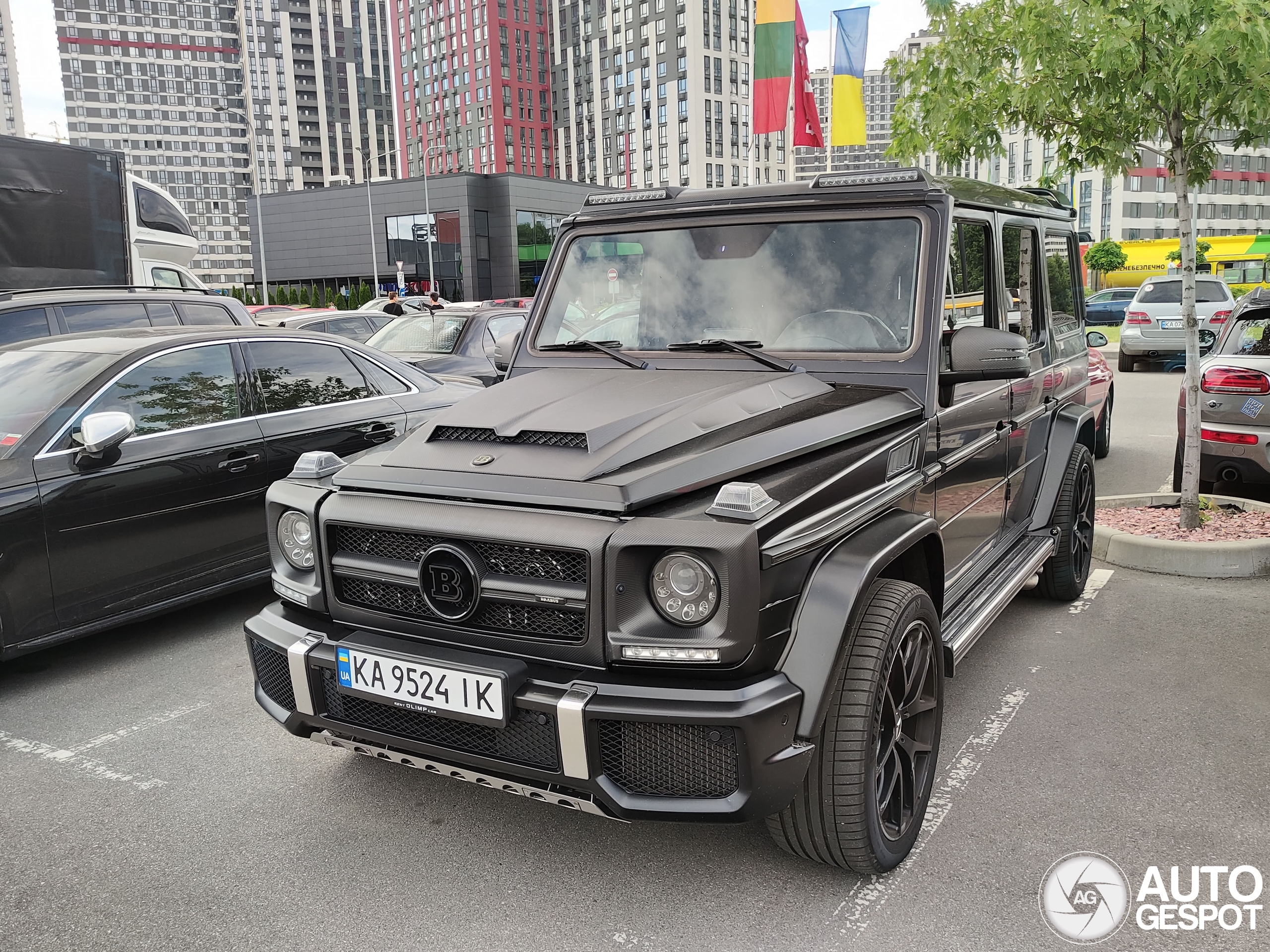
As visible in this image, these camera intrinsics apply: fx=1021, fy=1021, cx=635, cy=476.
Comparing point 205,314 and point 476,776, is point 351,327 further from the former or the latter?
point 476,776

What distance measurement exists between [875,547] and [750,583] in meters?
0.56

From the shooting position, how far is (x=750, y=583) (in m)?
2.44

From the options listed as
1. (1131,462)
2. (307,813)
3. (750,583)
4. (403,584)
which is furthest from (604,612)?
(1131,462)

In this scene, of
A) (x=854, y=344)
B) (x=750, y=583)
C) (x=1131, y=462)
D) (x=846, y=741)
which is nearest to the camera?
(x=750, y=583)

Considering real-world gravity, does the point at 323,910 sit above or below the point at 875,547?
below

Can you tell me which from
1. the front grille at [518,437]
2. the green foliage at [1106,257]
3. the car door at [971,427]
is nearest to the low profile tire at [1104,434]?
the car door at [971,427]

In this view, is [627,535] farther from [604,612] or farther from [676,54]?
[676,54]

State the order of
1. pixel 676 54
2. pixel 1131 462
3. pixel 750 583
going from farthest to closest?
pixel 676 54 < pixel 1131 462 < pixel 750 583

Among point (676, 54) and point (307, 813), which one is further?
point (676, 54)

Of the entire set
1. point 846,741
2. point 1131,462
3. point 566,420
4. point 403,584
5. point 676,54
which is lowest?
point 1131,462

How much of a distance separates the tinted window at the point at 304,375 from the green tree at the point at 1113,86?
446 centimetres

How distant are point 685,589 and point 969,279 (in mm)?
2147

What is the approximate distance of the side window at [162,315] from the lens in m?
7.78

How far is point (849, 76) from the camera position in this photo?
48.5ft
